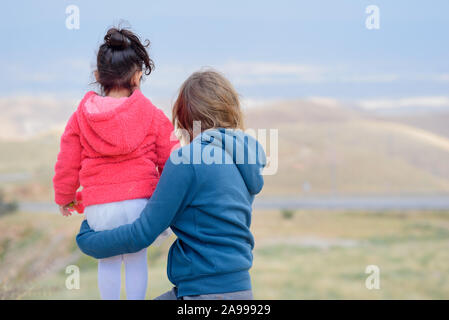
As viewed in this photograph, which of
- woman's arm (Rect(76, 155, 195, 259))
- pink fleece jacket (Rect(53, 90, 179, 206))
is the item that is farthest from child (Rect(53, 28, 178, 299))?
woman's arm (Rect(76, 155, 195, 259))

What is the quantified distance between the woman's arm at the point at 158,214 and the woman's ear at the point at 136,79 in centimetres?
46

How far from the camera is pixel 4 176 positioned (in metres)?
19.4

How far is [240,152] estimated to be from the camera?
1.65 metres

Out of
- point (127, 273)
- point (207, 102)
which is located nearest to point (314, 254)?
point (127, 273)

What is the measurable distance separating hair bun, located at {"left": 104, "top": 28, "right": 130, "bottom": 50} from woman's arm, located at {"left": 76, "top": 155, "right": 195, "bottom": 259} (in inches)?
21.4

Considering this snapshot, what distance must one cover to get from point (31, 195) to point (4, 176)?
1305 millimetres

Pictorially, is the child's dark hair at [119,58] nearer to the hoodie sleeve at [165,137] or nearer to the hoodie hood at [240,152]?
the hoodie sleeve at [165,137]

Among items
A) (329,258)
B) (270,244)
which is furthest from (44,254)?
(329,258)

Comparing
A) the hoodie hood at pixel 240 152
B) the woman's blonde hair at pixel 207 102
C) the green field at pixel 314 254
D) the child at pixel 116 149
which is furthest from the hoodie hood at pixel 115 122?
the green field at pixel 314 254

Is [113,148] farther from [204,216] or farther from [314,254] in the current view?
[314,254]

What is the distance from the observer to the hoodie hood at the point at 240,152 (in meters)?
1.63

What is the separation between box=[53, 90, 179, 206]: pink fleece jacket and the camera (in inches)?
70.7

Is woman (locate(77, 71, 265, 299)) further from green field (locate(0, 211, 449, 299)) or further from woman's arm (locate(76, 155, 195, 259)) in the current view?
green field (locate(0, 211, 449, 299))
